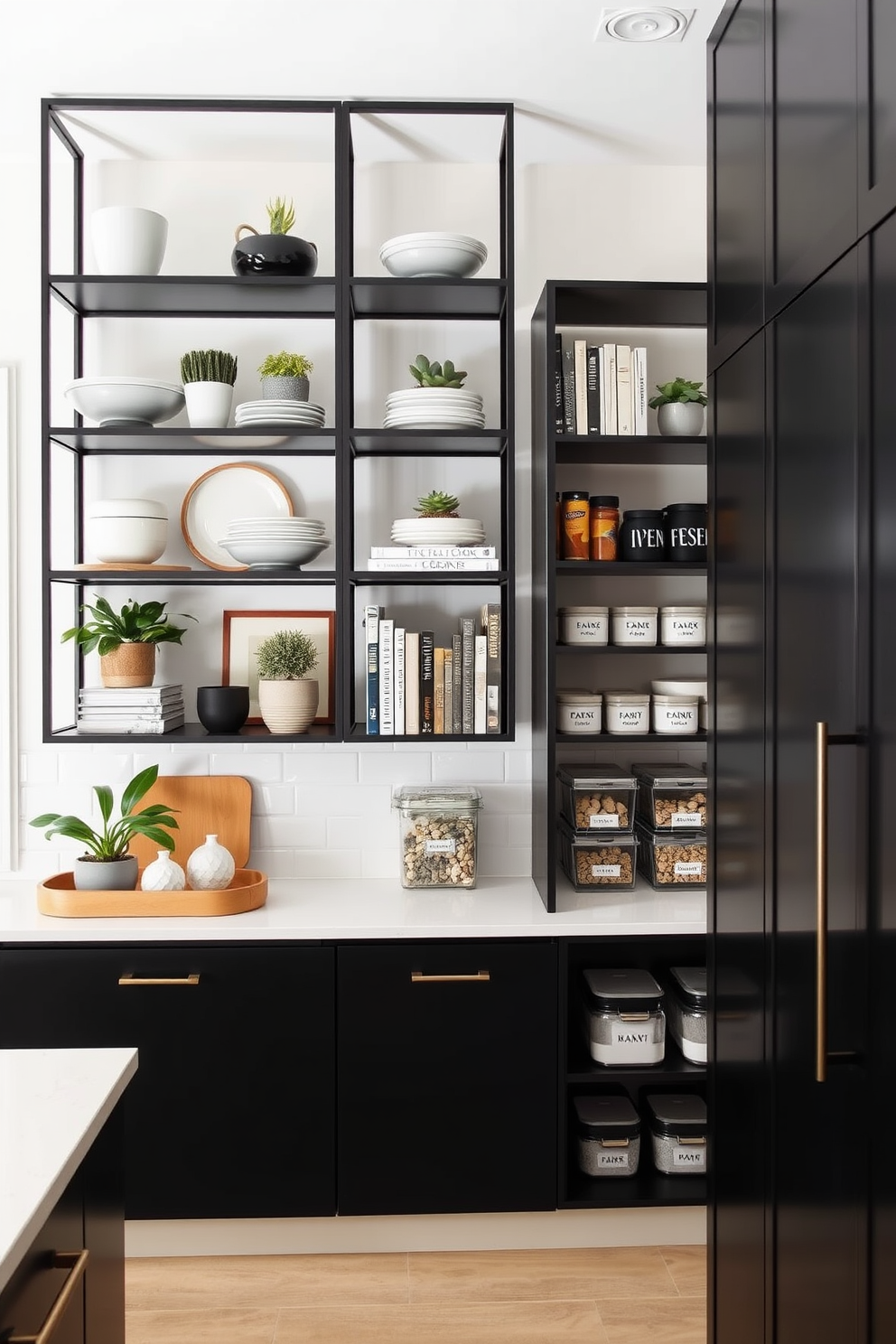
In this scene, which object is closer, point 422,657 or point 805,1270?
point 805,1270

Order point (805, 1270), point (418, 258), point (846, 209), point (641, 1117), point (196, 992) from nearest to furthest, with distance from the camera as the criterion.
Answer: point (846, 209) → point (805, 1270) → point (196, 992) → point (418, 258) → point (641, 1117)

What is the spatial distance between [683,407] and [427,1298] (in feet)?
7.08

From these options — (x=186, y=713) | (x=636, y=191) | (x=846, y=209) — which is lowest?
(x=186, y=713)

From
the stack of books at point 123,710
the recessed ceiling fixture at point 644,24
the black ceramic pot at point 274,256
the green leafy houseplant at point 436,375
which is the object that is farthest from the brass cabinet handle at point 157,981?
the recessed ceiling fixture at point 644,24

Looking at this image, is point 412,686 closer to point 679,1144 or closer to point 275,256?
point 275,256

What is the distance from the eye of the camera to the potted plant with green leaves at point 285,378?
2.66 m

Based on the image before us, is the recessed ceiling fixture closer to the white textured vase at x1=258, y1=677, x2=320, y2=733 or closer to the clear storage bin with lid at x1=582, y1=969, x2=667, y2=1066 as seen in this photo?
the white textured vase at x1=258, y1=677, x2=320, y2=733

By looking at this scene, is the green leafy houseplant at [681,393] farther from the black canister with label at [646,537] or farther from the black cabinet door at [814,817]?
the black cabinet door at [814,817]

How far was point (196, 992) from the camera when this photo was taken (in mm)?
2408

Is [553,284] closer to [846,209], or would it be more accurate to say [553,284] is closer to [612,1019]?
[846,209]

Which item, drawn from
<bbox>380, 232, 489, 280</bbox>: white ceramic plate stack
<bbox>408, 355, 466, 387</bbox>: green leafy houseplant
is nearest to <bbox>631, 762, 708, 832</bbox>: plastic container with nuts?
<bbox>408, 355, 466, 387</bbox>: green leafy houseplant

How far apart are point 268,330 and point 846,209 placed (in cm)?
203

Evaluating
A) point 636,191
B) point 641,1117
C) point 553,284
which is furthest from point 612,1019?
point 636,191

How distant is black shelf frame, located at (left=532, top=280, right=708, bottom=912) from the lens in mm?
2535
